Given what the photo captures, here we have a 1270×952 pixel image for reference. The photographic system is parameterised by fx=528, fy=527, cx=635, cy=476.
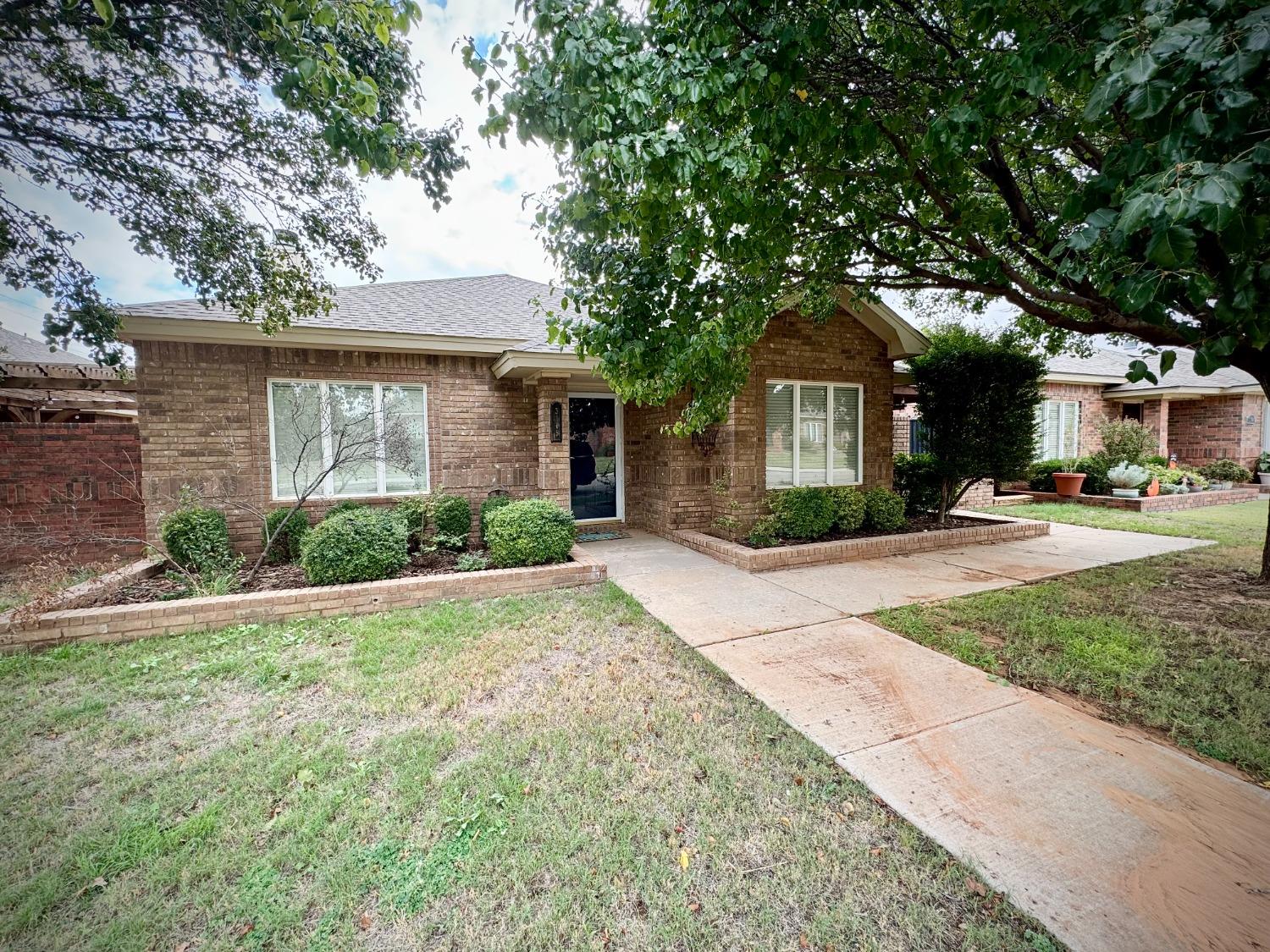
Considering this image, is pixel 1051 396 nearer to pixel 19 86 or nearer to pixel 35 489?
pixel 19 86

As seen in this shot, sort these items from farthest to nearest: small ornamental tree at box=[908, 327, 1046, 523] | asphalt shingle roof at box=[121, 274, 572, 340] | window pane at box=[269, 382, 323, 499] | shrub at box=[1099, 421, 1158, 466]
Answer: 1. shrub at box=[1099, 421, 1158, 466]
2. small ornamental tree at box=[908, 327, 1046, 523]
3. window pane at box=[269, 382, 323, 499]
4. asphalt shingle roof at box=[121, 274, 572, 340]

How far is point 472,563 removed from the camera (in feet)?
21.7

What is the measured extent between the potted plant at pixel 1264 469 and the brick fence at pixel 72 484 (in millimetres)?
25813

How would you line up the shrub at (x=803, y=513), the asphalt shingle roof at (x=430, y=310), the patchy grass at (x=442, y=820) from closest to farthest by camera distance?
the patchy grass at (x=442, y=820), the asphalt shingle roof at (x=430, y=310), the shrub at (x=803, y=513)

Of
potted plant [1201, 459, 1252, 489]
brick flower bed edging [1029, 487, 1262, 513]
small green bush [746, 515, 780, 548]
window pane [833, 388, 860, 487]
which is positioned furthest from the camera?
potted plant [1201, 459, 1252, 489]

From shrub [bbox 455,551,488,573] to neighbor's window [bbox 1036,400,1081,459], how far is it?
1568 centimetres

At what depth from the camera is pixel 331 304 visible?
19.8ft

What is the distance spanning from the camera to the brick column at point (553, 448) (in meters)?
8.11

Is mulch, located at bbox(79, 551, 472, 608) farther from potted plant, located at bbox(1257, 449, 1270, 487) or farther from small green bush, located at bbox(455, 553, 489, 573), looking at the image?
potted plant, located at bbox(1257, 449, 1270, 487)

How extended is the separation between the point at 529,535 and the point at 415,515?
6.53ft

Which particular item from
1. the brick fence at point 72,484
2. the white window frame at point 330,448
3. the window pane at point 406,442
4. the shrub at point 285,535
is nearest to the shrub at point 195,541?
the shrub at point 285,535

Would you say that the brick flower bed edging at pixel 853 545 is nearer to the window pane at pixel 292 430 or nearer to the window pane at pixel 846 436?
the window pane at pixel 846 436

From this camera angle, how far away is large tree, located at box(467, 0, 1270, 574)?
187cm

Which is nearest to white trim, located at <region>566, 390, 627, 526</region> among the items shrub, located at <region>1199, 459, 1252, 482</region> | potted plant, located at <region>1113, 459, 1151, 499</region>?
potted plant, located at <region>1113, 459, 1151, 499</region>
